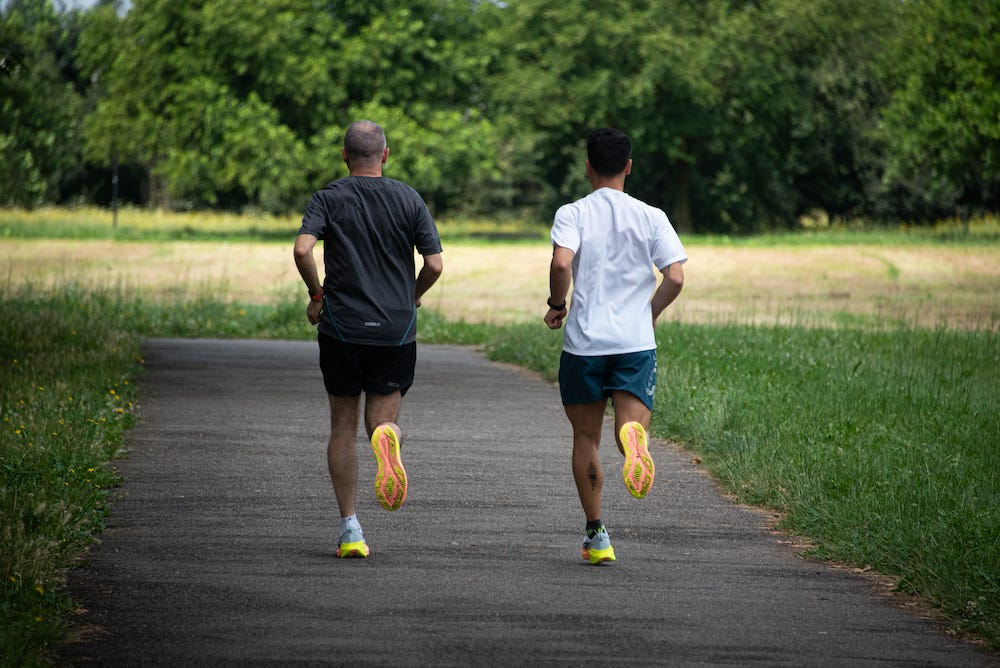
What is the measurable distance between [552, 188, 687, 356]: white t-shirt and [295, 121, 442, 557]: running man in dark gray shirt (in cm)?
71

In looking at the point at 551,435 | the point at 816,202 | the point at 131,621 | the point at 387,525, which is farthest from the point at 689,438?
the point at 816,202

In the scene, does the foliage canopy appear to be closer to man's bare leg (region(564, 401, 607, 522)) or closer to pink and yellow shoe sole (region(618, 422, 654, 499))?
man's bare leg (region(564, 401, 607, 522))

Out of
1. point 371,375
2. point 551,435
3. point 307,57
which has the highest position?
point 307,57

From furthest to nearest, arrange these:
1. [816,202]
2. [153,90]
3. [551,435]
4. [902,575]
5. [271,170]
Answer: [816,202] < [153,90] < [271,170] < [551,435] < [902,575]

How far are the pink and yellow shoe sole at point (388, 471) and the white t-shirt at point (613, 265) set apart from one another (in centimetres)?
92

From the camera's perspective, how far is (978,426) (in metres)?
10.5

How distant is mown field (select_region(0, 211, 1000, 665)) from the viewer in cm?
652

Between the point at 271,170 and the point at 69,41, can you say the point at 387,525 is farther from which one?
the point at 69,41

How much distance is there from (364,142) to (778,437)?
14.1 feet

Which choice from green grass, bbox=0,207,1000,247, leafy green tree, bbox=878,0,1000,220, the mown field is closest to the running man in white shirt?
the mown field

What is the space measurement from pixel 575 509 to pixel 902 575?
2.14 meters

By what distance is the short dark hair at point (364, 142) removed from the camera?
6.71m

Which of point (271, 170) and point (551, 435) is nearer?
point (551, 435)

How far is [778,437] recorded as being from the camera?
9.92 m
